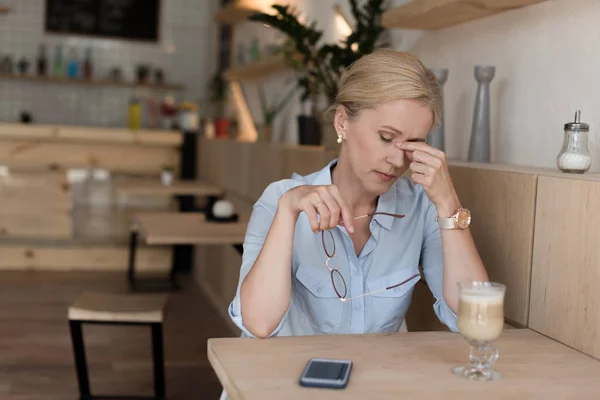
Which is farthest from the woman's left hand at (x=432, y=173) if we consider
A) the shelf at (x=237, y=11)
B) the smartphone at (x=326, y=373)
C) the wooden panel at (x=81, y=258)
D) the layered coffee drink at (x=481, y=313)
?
the wooden panel at (x=81, y=258)

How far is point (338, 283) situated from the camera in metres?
1.79

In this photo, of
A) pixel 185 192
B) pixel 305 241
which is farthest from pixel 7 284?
pixel 305 241

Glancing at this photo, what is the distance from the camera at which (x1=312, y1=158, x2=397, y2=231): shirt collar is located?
1845 mm

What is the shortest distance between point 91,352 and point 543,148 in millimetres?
2545

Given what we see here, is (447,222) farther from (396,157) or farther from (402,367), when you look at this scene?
(402,367)

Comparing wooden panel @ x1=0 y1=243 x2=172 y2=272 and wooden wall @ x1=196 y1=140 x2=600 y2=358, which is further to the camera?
wooden panel @ x1=0 y1=243 x2=172 y2=272

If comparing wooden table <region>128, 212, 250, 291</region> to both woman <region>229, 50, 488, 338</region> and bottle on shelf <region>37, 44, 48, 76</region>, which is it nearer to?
woman <region>229, 50, 488, 338</region>

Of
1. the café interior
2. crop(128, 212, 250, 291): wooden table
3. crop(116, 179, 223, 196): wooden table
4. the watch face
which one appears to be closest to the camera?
the café interior

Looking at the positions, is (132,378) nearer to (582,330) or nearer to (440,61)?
(440,61)

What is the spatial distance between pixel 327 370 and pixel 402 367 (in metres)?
0.15

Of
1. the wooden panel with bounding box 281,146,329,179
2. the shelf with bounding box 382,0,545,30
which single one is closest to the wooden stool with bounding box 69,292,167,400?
the wooden panel with bounding box 281,146,329,179

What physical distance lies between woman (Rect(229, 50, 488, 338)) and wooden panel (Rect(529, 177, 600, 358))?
0.15 metres

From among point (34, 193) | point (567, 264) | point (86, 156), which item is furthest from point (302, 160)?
point (34, 193)

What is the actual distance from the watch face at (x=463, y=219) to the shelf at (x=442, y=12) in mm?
858
